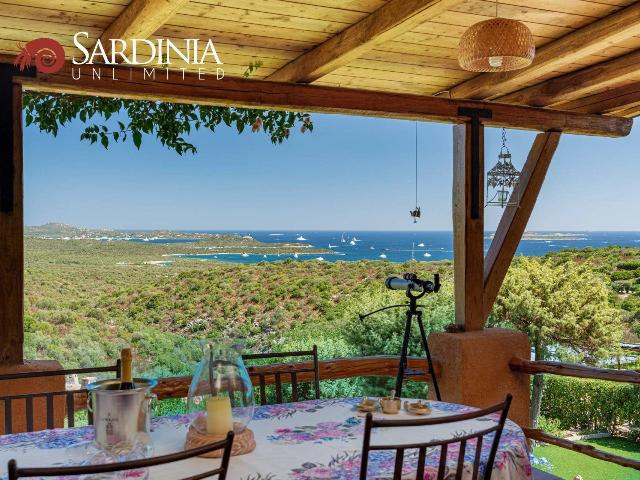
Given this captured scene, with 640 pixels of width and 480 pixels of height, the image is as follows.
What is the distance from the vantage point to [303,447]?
1.91 meters

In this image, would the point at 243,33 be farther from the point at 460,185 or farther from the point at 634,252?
the point at 634,252

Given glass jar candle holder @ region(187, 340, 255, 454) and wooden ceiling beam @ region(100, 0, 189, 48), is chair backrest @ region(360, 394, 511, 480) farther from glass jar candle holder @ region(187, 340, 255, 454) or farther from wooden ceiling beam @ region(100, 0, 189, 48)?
wooden ceiling beam @ region(100, 0, 189, 48)

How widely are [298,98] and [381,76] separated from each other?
0.47m

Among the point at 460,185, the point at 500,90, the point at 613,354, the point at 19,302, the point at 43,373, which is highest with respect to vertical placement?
the point at 500,90

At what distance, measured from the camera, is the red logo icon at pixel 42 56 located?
2.82 metres

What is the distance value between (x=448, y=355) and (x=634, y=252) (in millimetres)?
13075

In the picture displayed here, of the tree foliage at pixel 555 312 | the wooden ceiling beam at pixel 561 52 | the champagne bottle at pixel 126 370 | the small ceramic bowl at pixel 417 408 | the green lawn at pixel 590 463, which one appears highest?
the wooden ceiling beam at pixel 561 52

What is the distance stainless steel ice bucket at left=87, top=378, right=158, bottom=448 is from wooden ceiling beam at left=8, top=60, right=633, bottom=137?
64.9 inches

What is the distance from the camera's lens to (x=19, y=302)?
2.87 m

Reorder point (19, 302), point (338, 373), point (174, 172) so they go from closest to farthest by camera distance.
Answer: point (19, 302) → point (338, 373) → point (174, 172)

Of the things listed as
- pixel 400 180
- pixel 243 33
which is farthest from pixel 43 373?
pixel 400 180

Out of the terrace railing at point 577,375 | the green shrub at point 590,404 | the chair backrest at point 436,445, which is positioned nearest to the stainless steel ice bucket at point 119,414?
the chair backrest at point 436,445

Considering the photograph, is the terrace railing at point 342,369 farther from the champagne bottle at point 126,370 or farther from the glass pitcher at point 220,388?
the champagne bottle at point 126,370

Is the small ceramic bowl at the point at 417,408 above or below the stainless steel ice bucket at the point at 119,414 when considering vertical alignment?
below
